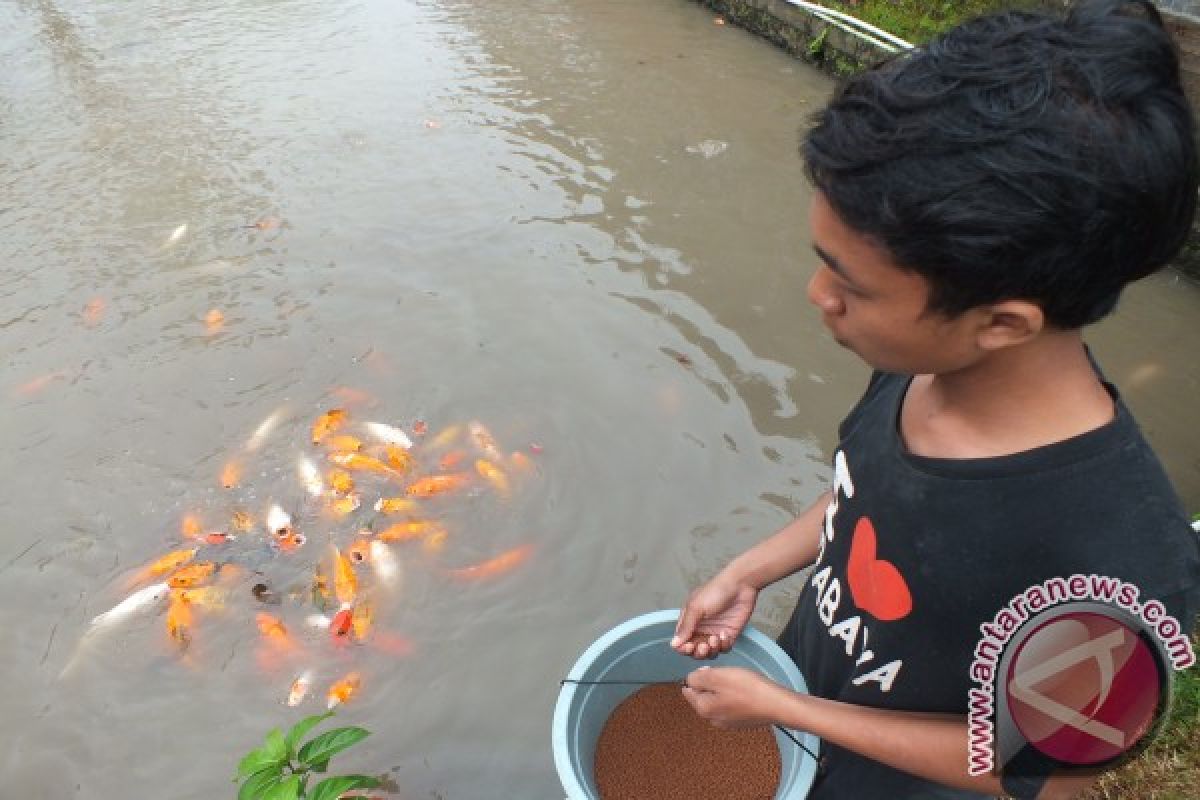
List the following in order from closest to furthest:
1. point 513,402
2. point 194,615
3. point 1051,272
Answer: point 1051,272 < point 194,615 < point 513,402

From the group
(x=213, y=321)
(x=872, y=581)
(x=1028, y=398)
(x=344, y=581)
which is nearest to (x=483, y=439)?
(x=344, y=581)

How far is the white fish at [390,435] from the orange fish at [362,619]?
1.03 m

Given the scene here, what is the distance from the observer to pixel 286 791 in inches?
81.8

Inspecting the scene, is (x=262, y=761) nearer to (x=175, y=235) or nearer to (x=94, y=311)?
(x=94, y=311)

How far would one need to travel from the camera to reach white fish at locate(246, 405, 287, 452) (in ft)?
14.5

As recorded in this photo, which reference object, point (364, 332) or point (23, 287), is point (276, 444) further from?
point (23, 287)

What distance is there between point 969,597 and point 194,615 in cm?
333

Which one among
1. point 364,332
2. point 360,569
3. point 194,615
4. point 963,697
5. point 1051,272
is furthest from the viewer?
point 364,332

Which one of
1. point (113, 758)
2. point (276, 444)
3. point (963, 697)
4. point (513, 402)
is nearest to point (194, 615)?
point (113, 758)

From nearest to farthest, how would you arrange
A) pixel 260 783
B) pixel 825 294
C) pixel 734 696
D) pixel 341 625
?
pixel 825 294 < pixel 734 696 < pixel 260 783 < pixel 341 625

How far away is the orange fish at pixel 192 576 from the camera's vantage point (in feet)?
12.0

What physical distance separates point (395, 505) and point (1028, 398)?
334 cm

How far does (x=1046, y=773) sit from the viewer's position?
1276 millimetres

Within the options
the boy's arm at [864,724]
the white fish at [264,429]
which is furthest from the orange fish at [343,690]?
the boy's arm at [864,724]
